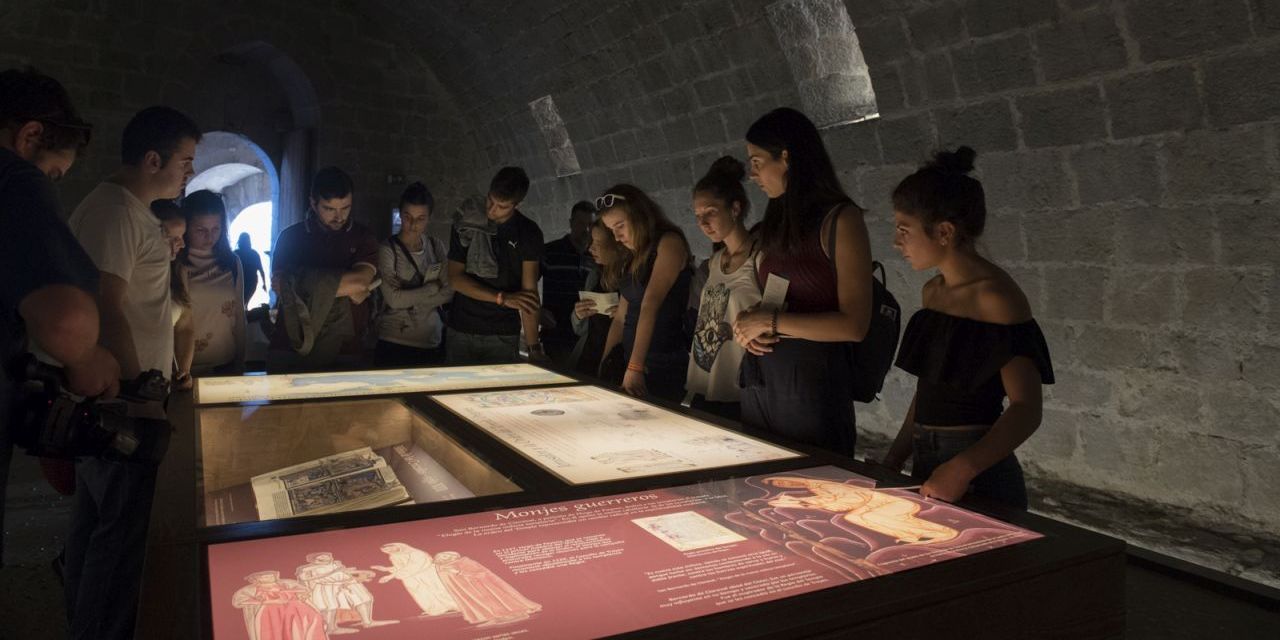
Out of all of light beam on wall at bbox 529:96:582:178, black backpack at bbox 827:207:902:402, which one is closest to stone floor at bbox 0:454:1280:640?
black backpack at bbox 827:207:902:402

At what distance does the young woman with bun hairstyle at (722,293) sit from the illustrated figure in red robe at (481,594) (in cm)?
154

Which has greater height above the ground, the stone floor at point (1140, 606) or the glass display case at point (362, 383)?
the glass display case at point (362, 383)

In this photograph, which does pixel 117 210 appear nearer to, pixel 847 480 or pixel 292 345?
pixel 292 345

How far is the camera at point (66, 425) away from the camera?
1.90 metres

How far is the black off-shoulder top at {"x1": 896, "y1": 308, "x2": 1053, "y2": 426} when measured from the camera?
185 cm

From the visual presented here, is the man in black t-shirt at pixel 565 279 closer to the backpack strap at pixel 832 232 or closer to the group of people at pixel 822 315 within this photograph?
the group of people at pixel 822 315

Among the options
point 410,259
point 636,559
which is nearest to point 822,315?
point 636,559

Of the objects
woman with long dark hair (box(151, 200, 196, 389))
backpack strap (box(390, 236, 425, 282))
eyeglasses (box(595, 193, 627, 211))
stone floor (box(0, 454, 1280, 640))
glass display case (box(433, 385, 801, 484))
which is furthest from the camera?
backpack strap (box(390, 236, 425, 282))

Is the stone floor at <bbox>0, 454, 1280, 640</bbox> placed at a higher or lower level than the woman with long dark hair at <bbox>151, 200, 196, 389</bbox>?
lower

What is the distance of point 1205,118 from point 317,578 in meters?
3.75

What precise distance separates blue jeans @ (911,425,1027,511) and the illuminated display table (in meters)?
0.25

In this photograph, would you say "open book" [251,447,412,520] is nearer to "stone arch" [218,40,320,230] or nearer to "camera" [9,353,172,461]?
"camera" [9,353,172,461]

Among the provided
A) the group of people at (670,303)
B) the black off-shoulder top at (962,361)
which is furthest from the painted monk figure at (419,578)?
the black off-shoulder top at (962,361)

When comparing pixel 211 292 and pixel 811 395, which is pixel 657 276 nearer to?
pixel 811 395
